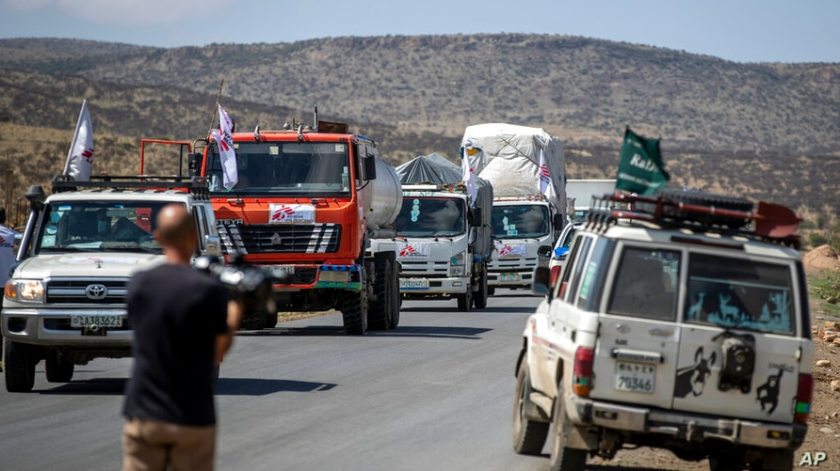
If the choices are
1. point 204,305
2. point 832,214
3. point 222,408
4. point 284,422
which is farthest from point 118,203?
point 832,214

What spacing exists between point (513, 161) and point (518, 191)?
797 mm

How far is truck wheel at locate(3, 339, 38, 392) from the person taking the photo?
14.3 metres

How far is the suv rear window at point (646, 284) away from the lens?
8.95 metres

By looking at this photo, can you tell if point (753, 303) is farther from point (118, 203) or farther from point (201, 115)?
point (201, 115)

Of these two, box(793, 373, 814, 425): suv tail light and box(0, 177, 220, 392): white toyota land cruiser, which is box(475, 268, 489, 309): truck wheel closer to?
box(0, 177, 220, 392): white toyota land cruiser

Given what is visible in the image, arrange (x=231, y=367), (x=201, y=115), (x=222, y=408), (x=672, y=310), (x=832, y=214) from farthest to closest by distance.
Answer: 1. (x=201, y=115)
2. (x=832, y=214)
3. (x=231, y=367)
4. (x=222, y=408)
5. (x=672, y=310)

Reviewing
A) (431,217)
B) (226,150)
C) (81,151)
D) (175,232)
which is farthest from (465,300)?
(175,232)

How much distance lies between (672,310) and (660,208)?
676 mm

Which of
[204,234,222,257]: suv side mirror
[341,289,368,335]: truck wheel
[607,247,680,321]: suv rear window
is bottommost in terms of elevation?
[341,289,368,335]: truck wheel

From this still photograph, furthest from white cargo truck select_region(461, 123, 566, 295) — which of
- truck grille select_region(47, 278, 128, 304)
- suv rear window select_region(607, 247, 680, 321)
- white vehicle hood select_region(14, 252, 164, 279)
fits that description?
suv rear window select_region(607, 247, 680, 321)

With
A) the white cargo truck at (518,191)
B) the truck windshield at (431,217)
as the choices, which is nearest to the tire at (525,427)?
the truck windshield at (431,217)

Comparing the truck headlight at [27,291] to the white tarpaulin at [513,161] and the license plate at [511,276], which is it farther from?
the white tarpaulin at [513,161]

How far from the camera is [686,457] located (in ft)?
31.0

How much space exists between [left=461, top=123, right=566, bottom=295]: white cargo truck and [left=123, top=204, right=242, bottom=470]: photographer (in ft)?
91.4
